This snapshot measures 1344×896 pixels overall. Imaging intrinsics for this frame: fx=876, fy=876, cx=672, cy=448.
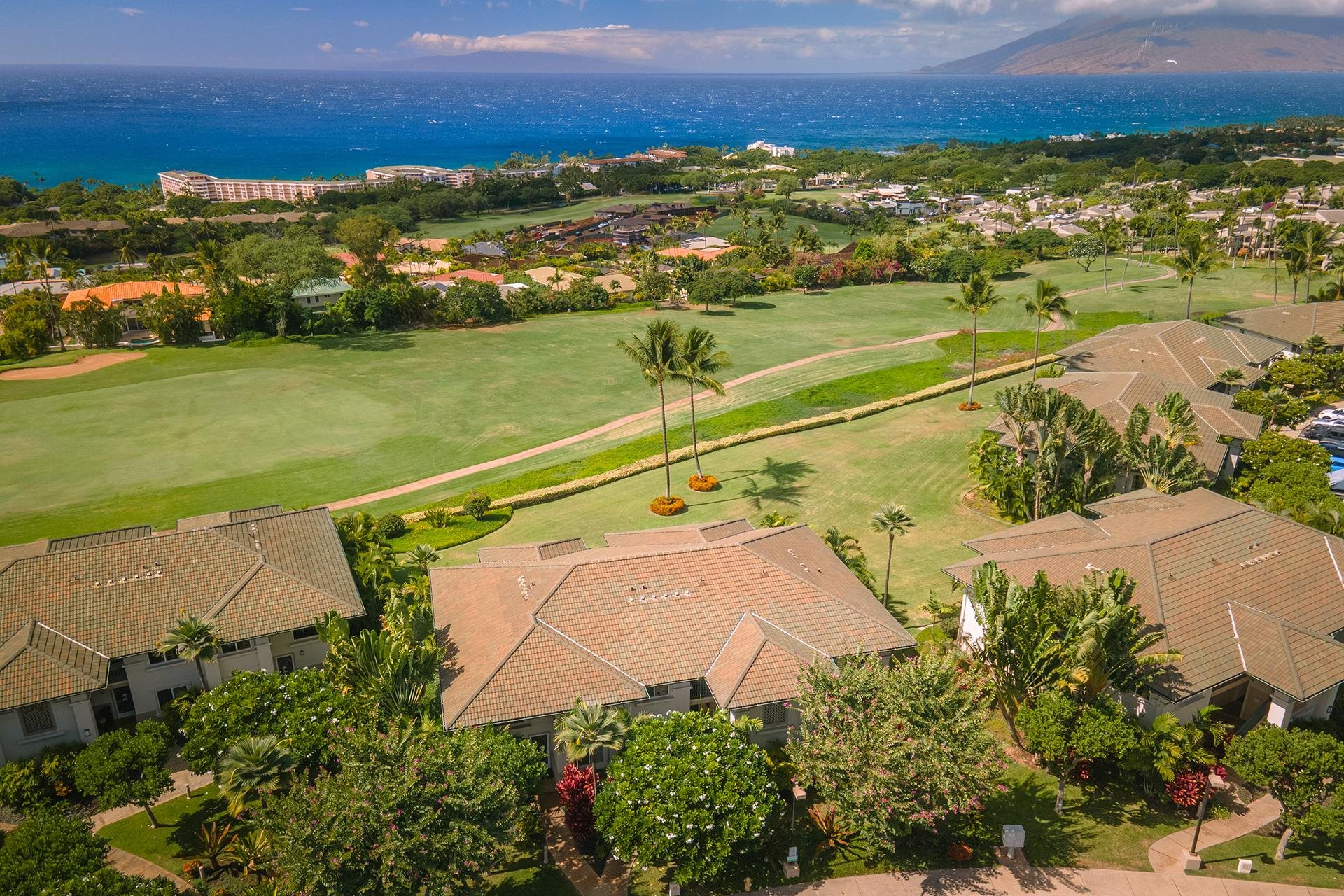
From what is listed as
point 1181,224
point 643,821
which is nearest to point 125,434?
point 643,821

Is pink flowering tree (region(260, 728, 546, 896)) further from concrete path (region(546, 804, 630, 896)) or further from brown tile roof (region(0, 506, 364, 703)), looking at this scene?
brown tile roof (region(0, 506, 364, 703))

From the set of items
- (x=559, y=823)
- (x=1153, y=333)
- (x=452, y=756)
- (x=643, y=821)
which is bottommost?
(x=559, y=823)

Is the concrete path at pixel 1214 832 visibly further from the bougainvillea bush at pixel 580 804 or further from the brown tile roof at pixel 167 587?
the brown tile roof at pixel 167 587

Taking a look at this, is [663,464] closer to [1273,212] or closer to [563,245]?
[563,245]

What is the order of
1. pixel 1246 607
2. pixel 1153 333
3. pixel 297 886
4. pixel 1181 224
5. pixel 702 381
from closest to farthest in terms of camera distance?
pixel 297 886 < pixel 1246 607 < pixel 702 381 < pixel 1153 333 < pixel 1181 224

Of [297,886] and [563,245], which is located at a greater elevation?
[563,245]

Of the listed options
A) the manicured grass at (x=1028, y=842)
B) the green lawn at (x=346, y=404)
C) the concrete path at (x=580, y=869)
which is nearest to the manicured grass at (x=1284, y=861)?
the manicured grass at (x=1028, y=842)
